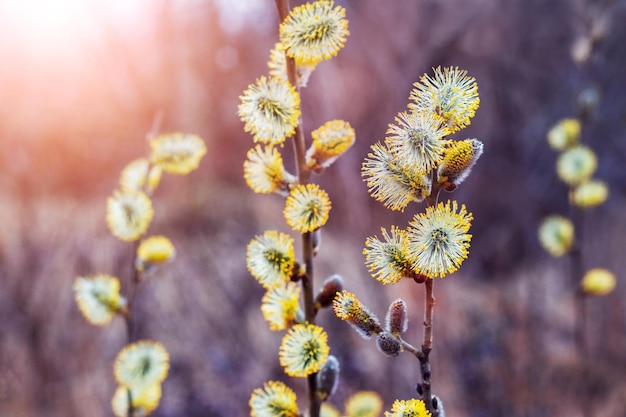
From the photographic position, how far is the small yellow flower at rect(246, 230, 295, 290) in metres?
0.62

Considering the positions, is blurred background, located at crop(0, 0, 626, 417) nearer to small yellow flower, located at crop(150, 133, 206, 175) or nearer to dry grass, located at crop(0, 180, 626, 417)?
dry grass, located at crop(0, 180, 626, 417)

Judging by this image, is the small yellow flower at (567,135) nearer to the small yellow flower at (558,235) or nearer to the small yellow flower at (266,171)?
the small yellow flower at (558,235)

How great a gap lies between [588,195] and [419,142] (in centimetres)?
134

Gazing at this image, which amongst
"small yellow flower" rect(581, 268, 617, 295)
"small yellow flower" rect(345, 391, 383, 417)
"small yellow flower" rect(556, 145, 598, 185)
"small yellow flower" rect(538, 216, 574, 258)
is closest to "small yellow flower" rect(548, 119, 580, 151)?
"small yellow flower" rect(556, 145, 598, 185)

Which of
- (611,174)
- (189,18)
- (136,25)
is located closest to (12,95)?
(136,25)

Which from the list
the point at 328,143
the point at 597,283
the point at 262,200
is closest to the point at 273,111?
the point at 328,143

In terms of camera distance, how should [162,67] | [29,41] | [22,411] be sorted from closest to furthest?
[22,411] < [29,41] < [162,67]

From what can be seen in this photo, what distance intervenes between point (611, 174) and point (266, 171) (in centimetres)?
376

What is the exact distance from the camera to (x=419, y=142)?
19.3 inches

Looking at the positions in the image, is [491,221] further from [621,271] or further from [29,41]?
[29,41]

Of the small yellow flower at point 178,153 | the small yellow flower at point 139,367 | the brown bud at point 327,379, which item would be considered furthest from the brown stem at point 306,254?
the small yellow flower at point 139,367

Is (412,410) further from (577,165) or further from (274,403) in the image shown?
(577,165)

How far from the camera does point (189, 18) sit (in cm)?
432

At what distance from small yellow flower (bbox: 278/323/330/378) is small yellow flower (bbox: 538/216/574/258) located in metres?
1.29
